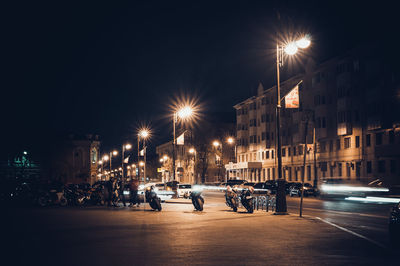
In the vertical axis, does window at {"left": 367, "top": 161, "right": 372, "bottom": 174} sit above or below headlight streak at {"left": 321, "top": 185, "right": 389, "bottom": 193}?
above

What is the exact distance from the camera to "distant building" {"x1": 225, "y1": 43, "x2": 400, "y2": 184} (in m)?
54.8

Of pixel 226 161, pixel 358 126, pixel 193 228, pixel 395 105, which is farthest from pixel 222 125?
pixel 193 228

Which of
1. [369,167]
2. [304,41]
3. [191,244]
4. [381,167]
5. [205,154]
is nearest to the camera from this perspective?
[191,244]

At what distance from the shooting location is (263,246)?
1220 cm

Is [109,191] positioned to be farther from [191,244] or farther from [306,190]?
[306,190]

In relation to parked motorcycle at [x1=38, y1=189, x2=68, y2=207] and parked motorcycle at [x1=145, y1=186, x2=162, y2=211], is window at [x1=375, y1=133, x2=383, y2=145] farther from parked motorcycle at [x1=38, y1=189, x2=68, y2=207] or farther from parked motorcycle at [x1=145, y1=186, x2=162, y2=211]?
parked motorcycle at [x1=145, y1=186, x2=162, y2=211]

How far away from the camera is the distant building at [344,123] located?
5475cm

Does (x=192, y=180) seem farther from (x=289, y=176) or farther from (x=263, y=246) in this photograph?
(x=263, y=246)

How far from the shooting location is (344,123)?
205 ft

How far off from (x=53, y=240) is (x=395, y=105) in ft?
150

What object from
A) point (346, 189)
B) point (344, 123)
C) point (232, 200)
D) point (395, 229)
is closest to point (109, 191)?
point (232, 200)

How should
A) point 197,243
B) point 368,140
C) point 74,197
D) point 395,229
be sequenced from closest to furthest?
point 395,229
point 197,243
point 74,197
point 368,140

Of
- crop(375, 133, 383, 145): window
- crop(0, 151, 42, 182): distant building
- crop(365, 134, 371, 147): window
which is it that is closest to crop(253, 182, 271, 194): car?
crop(365, 134, 371, 147): window

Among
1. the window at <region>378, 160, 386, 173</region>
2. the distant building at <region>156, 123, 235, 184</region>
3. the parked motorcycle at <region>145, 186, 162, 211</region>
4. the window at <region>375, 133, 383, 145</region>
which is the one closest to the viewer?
the parked motorcycle at <region>145, 186, 162, 211</region>
